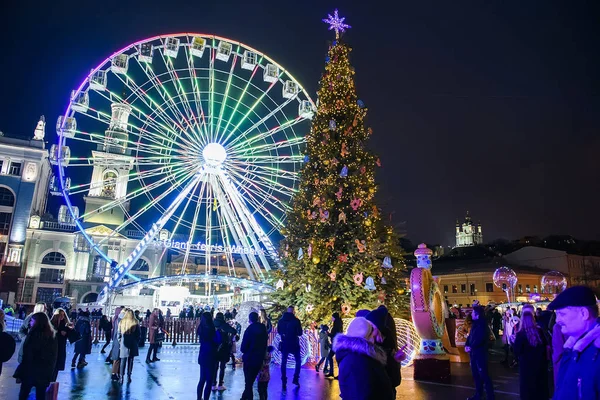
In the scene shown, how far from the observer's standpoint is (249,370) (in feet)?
24.6

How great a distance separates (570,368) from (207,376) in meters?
6.43

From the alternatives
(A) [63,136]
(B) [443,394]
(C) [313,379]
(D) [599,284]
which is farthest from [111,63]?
(D) [599,284]

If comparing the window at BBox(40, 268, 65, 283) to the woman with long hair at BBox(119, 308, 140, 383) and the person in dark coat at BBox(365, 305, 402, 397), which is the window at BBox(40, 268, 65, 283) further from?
the person in dark coat at BBox(365, 305, 402, 397)

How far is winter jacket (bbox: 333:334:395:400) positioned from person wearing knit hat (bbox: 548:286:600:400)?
110 cm

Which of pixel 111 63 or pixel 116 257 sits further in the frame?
pixel 116 257

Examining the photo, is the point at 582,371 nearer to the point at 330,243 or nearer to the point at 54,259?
the point at 330,243

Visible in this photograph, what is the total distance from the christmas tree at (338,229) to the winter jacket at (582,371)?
37.7ft

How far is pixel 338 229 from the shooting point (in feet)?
49.1

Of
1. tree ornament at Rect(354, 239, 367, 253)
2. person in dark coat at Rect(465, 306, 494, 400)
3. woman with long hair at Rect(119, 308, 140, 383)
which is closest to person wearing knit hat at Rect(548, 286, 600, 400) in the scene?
person in dark coat at Rect(465, 306, 494, 400)

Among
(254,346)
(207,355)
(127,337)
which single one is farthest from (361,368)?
(127,337)

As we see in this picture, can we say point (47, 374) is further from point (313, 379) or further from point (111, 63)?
point (111, 63)

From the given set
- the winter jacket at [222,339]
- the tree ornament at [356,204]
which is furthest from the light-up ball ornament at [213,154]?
the winter jacket at [222,339]

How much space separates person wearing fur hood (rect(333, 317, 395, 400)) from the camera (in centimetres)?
321

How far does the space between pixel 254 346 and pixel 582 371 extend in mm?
5694
